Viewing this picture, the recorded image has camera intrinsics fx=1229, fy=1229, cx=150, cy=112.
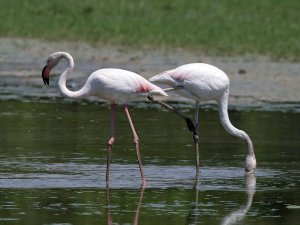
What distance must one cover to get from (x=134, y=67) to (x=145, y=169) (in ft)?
33.5

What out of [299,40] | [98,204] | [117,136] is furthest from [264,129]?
[299,40]

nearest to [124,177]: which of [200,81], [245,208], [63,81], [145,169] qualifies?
[145,169]

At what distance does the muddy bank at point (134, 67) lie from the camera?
743 inches

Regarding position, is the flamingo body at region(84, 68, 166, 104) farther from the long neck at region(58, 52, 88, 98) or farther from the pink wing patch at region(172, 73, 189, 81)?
the pink wing patch at region(172, 73, 189, 81)

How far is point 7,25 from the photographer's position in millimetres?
27469

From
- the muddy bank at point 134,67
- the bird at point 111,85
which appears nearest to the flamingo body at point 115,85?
the bird at point 111,85

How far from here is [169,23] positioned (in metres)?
28.1

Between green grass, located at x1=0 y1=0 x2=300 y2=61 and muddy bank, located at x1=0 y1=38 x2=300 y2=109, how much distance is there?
29.3 inches

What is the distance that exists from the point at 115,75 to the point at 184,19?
56.2 feet

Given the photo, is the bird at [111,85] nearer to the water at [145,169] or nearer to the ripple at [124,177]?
the ripple at [124,177]

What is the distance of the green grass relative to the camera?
25547mm

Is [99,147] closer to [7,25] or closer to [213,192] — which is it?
[213,192]

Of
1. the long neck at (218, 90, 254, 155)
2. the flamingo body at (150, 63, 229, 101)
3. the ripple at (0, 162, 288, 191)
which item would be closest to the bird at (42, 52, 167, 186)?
the ripple at (0, 162, 288, 191)

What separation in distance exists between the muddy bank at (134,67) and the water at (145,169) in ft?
5.80
